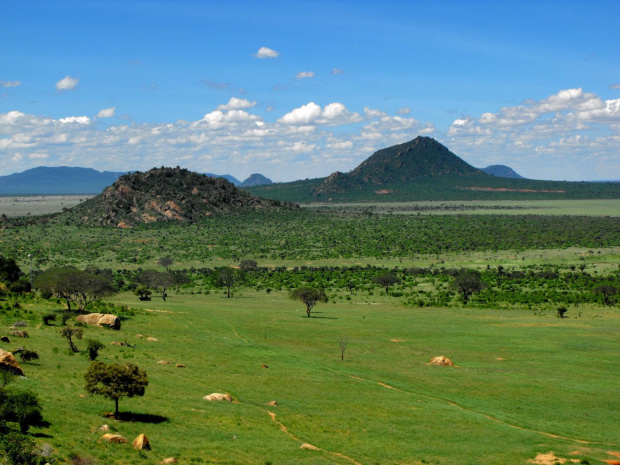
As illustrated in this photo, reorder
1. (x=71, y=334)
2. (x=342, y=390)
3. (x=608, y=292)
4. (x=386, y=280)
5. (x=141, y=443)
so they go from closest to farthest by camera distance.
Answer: (x=141, y=443)
(x=342, y=390)
(x=71, y=334)
(x=608, y=292)
(x=386, y=280)

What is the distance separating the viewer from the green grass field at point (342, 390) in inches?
1203

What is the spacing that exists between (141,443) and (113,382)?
16.7ft

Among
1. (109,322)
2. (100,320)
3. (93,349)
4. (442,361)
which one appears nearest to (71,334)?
(93,349)

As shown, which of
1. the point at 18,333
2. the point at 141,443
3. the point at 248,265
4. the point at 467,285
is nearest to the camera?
the point at 141,443

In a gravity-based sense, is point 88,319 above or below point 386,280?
above

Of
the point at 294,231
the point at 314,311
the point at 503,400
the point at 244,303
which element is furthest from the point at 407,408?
the point at 294,231

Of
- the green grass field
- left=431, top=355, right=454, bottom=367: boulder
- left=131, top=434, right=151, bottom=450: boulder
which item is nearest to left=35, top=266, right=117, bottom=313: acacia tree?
the green grass field

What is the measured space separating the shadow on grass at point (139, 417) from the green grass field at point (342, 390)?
0.83 feet

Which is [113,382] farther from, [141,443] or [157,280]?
[157,280]

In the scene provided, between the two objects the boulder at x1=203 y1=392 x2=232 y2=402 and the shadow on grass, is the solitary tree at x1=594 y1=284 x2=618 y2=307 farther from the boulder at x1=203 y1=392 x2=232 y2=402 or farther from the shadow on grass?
the shadow on grass

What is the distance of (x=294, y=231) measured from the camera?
18762 centimetres

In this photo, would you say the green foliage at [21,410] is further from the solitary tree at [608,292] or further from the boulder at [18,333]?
the solitary tree at [608,292]

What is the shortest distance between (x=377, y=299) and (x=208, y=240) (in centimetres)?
8147

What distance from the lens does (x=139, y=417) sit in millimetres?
32188
